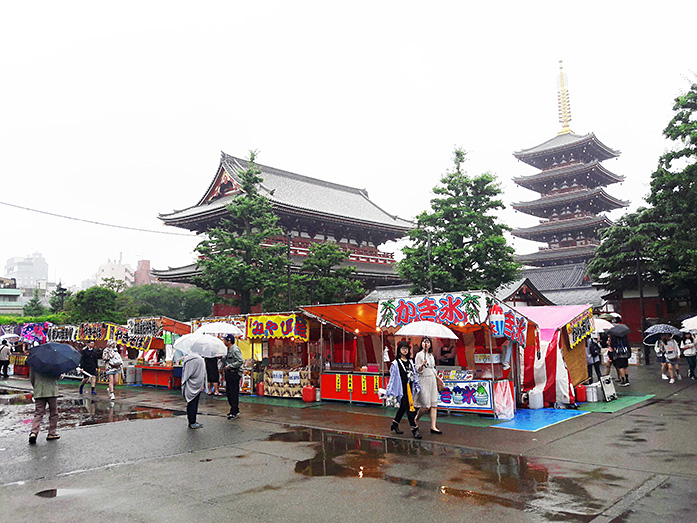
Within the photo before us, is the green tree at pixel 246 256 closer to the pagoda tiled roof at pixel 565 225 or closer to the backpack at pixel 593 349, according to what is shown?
the backpack at pixel 593 349

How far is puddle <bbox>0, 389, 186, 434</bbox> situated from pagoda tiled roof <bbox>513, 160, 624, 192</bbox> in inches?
1567

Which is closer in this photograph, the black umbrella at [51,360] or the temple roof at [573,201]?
the black umbrella at [51,360]

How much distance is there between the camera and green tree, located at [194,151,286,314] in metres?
23.7

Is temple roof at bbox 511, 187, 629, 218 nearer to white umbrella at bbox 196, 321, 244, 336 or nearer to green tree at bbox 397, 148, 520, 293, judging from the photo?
green tree at bbox 397, 148, 520, 293

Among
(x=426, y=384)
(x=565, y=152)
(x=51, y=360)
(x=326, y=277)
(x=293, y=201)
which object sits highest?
(x=565, y=152)

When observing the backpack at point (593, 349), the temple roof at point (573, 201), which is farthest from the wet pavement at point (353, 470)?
the temple roof at point (573, 201)

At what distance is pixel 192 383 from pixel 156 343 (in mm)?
9345

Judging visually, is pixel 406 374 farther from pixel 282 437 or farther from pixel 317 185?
pixel 317 185

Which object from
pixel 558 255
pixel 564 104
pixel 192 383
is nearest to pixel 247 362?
pixel 192 383

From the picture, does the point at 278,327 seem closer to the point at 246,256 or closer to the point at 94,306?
the point at 246,256

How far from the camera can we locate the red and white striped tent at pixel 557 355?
12281mm

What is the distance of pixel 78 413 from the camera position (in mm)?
12883

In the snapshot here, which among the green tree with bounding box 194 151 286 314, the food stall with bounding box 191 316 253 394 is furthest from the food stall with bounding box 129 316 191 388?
the green tree with bounding box 194 151 286 314

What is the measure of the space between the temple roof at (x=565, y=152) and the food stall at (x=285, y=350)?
3613 centimetres
